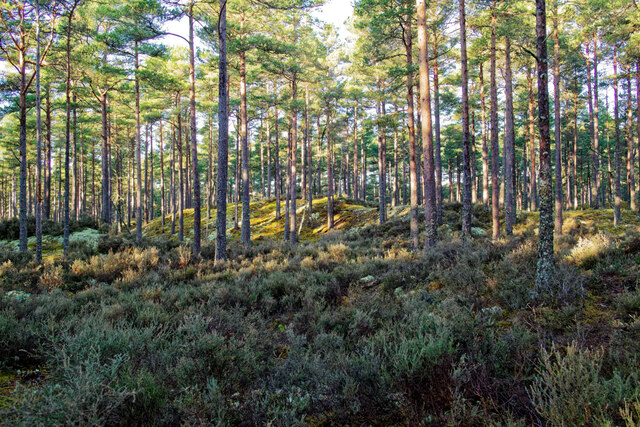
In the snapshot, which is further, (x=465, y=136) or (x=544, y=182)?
(x=465, y=136)

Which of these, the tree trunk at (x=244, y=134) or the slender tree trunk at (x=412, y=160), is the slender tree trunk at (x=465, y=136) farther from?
the tree trunk at (x=244, y=134)

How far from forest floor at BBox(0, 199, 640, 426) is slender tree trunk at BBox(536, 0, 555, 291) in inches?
12.8

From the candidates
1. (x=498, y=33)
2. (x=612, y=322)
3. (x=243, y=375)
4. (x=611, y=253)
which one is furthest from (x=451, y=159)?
(x=243, y=375)

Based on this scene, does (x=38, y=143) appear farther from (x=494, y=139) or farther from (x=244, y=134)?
(x=494, y=139)

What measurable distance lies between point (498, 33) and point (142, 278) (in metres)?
16.8

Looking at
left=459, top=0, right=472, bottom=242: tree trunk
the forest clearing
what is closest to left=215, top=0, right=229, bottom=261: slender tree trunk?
the forest clearing

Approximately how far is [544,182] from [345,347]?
15.9ft

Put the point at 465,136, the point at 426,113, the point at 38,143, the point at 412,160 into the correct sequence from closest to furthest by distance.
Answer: the point at 426,113
the point at 465,136
the point at 38,143
the point at 412,160

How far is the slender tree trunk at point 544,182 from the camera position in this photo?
5566mm

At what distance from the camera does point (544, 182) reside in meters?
5.70

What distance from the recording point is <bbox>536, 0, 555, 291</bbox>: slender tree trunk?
18.3ft

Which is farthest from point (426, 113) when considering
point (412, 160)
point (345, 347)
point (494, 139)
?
point (345, 347)

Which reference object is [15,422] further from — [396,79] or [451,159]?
[451,159]

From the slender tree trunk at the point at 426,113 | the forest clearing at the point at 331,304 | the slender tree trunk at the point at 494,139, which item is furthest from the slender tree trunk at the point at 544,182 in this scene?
the slender tree trunk at the point at 494,139
